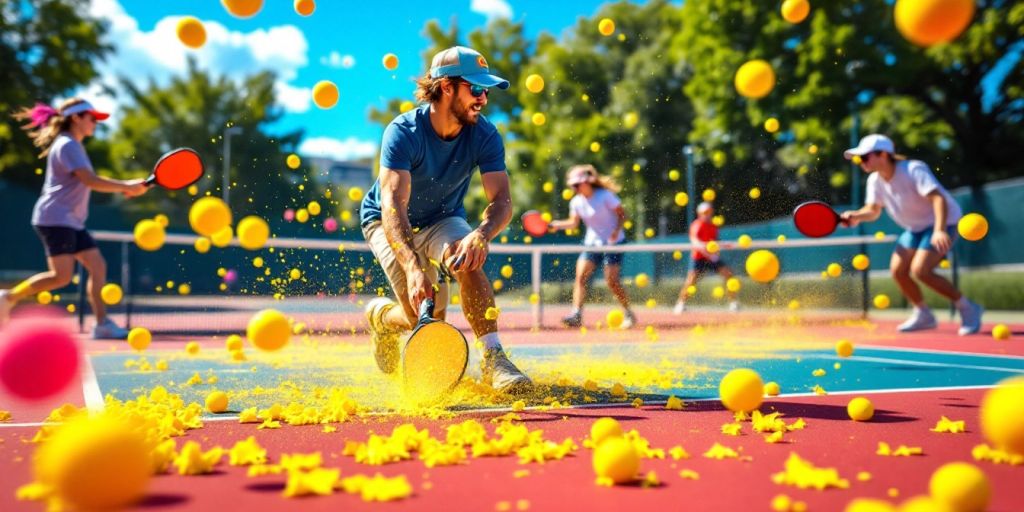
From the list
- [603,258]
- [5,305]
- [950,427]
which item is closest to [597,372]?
[950,427]

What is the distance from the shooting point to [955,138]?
91.5ft

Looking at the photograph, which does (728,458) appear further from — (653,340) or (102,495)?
(653,340)

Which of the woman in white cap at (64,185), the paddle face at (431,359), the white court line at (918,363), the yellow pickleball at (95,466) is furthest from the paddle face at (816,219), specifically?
the woman in white cap at (64,185)

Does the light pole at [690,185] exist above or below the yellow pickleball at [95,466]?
above

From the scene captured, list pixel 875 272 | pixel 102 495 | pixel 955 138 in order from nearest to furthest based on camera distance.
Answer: pixel 102 495 → pixel 875 272 → pixel 955 138

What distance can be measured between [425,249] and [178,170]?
1.96 metres

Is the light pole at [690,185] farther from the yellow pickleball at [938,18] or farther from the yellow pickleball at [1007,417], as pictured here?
the yellow pickleball at [1007,417]

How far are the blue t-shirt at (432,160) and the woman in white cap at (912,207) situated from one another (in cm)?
469

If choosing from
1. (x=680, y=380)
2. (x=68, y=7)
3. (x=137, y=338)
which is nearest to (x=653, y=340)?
(x=680, y=380)

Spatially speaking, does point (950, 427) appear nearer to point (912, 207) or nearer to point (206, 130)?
point (912, 207)

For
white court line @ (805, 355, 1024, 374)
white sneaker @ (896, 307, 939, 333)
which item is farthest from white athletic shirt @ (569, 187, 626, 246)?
white court line @ (805, 355, 1024, 374)

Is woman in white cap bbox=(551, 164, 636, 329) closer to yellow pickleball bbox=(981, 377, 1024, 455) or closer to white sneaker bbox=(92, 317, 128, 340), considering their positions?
white sneaker bbox=(92, 317, 128, 340)

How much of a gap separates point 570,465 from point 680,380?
274 cm

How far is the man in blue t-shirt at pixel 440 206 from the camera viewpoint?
15.5 feet
